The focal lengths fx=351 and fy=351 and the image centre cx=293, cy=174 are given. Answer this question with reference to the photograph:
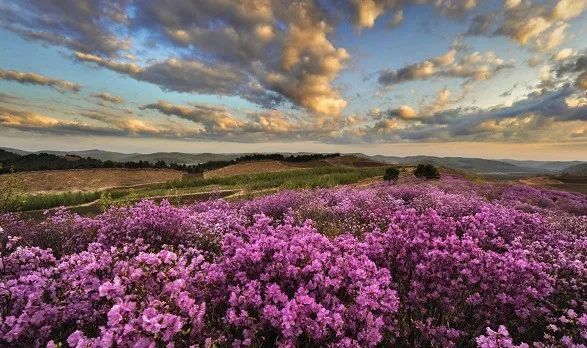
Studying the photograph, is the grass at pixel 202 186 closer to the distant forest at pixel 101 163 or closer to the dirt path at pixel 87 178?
the dirt path at pixel 87 178

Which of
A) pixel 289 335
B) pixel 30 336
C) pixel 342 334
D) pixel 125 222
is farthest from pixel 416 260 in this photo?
pixel 125 222

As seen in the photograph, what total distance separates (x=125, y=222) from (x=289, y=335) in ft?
16.5

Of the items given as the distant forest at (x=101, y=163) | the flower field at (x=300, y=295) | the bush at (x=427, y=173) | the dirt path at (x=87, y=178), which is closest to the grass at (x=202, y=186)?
the bush at (x=427, y=173)

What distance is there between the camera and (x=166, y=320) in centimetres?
272

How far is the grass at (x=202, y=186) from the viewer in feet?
71.8

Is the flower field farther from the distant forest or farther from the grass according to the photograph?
the distant forest

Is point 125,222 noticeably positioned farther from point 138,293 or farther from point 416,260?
point 416,260

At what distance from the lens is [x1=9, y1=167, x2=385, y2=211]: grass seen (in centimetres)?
2188

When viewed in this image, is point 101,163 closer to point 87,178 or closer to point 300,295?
point 87,178

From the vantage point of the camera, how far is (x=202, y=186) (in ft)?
104

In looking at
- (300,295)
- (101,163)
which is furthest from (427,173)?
(101,163)

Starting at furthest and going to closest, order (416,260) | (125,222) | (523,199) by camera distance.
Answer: (523,199) < (125,222) < (416,260)

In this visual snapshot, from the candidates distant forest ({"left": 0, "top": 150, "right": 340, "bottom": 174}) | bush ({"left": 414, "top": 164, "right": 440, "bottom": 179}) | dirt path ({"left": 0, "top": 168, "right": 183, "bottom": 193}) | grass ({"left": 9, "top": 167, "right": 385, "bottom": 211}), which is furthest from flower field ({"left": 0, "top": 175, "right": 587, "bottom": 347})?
distant forest ({"left": 0, "top": 150, "right": 340, "bottom": 174})

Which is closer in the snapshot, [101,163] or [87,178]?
[87,178]
